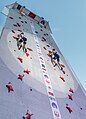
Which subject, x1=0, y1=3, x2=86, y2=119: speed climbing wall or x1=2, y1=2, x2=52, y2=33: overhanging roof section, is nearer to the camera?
x1=0, y1=3, x2=86, y2=119: speed climbing wall

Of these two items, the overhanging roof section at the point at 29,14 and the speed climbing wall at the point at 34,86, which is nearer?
the speed climbing wall at the point at 34,86

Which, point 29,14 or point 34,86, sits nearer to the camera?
point 34,86

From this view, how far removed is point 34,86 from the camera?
5312 millimetres

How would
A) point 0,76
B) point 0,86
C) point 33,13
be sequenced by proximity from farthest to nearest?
1. point 33,13
2. point 0,76
3. point 0,86

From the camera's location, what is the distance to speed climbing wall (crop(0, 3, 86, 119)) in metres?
4.24

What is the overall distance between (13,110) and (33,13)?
10993 mm

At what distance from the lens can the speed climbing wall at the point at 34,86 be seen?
167 inches

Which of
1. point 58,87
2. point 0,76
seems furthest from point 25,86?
point 58,87

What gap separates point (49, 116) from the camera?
448 centimetres

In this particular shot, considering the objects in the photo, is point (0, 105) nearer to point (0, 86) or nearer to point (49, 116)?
point (0, 86)

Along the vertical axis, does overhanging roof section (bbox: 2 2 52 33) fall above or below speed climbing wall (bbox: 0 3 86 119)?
above

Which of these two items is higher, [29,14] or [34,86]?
[29,14]

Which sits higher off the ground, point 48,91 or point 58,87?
point 58,87

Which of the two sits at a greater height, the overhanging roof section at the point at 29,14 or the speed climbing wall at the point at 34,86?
the overhanging roof section at the point at 29,14
